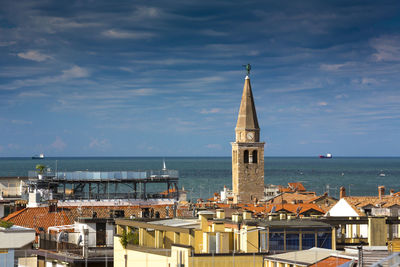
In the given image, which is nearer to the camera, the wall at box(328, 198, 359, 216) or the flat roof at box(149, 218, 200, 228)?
the flat roof at box(149, 218, 200, 228)

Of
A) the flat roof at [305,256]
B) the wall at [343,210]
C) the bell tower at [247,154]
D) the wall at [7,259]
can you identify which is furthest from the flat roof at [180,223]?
the bell tower at [247,154]

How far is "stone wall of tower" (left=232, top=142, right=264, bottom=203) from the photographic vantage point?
84.9m

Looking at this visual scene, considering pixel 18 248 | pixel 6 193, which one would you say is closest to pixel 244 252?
pixel 18 248

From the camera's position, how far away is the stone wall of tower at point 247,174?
3342 inches

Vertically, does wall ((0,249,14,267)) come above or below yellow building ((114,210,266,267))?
below

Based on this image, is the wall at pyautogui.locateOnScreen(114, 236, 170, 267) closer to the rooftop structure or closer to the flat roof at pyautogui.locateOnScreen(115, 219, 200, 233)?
the flat roof at pyautogui.locateOnScreen(115, 219, 200, 233)

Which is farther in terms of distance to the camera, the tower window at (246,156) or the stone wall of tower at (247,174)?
the tower window at (246,156)

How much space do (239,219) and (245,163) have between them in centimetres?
5708

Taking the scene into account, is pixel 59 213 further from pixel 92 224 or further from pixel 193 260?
pixel 193 260

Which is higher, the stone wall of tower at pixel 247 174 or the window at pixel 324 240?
the stone wall of tower at pixel 247 174

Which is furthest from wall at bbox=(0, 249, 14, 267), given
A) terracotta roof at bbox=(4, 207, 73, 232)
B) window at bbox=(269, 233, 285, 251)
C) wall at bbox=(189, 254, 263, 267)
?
window at bbox=(269, 233, 285, 251)

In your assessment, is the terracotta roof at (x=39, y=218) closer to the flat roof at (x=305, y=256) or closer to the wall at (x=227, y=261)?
the wall at (x=227, y=261)

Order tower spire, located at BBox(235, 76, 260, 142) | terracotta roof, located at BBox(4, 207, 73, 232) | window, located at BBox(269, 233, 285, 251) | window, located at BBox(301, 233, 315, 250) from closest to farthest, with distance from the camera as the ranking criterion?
window, located at BBox(269, 233, 285, 251)
window, located at BBox(301, 233, 315, 250)
terracotta roof, located at BBox(4, 207, 73, 232)
tower spire, located at BBox(235, 76, 260, 142)

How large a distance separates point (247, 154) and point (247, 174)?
7.38ft
